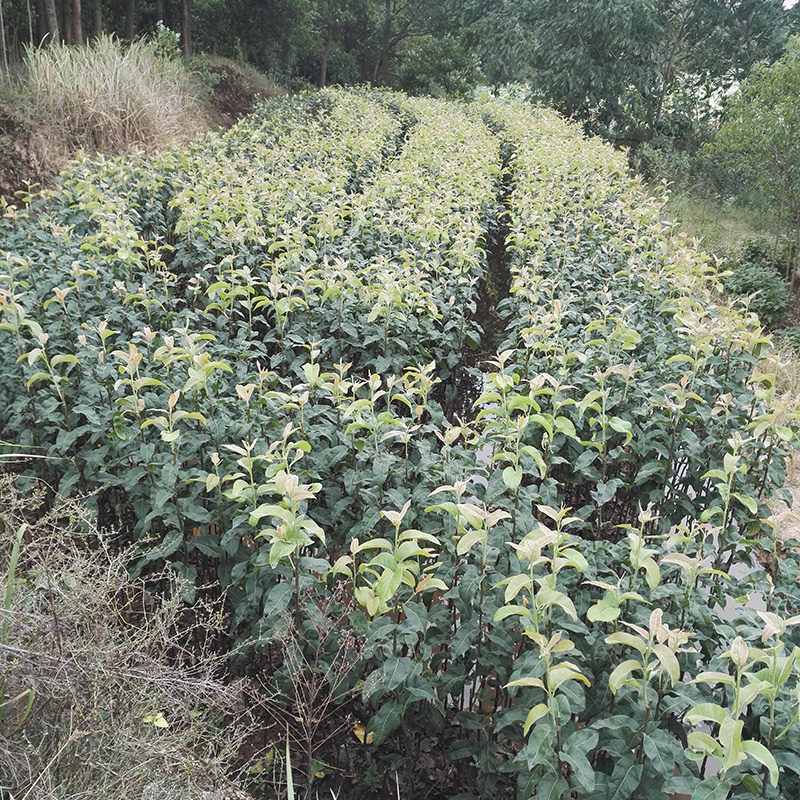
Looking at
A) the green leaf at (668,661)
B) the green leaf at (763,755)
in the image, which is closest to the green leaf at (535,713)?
the green leaf at (668,661)

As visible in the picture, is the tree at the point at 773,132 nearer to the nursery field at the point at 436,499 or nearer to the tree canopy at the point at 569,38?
the nursery field at the point at 436,499

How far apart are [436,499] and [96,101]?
820 cm

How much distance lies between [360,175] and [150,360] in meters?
5.58

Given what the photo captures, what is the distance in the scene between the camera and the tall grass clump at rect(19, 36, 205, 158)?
315 inches

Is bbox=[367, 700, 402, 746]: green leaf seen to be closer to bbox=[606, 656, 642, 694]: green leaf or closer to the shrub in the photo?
bbox=[606, 656, 642, 694]: green leaf

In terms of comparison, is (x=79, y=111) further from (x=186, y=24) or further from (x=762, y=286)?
(x=186, y=24)

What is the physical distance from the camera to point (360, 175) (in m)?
8.08

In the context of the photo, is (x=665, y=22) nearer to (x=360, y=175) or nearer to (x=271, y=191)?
(x=360, y=175)

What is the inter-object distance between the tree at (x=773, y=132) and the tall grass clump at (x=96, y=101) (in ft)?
24.9

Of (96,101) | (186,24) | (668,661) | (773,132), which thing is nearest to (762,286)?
(773,132)

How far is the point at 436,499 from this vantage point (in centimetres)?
239

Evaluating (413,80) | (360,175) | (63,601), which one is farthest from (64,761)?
(413,80)

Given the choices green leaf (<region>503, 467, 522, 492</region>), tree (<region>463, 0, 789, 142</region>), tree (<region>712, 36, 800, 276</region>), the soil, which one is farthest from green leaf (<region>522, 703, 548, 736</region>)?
tree (<region>463, 0, 789, 142</region>)

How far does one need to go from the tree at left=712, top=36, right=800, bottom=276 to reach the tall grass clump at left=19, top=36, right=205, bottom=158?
7.59 m
